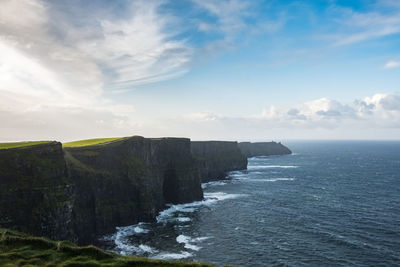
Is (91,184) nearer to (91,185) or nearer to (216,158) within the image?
(91,185)

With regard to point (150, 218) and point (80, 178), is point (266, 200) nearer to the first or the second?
point (150, 218)

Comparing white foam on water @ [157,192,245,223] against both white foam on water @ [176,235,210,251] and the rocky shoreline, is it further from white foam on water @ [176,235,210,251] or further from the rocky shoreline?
white foam on water @ [176,235,210,251]

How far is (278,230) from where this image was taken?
198ft

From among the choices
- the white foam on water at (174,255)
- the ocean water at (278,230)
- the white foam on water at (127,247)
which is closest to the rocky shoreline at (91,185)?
the ocean water at (278,230)

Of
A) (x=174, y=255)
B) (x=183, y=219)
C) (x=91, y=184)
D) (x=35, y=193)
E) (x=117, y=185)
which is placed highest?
(x=35, y=193)

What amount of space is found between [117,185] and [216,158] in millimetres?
89496

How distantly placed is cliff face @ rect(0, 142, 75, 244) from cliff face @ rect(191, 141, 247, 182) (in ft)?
265

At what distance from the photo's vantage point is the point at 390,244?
166ft

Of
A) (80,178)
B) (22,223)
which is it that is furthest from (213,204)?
(22,223)

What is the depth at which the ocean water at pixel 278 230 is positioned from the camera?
155 ft

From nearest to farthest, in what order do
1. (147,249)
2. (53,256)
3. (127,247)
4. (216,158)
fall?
(53,256), (147,249), (127,247), (216,158)

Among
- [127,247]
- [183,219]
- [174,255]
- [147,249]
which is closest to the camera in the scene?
[174,255]

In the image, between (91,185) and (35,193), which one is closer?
(35,193)

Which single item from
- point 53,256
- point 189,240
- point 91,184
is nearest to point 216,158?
point 91,184
